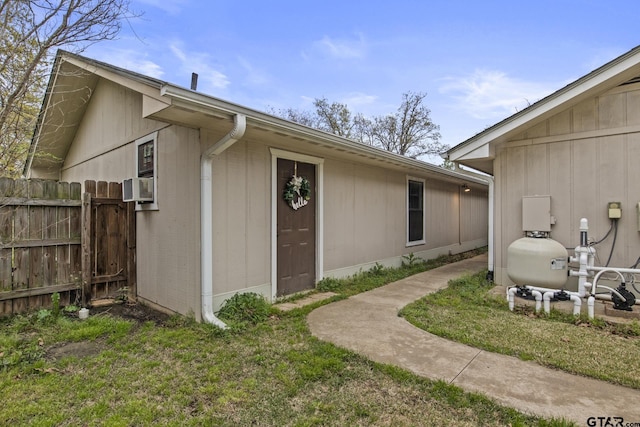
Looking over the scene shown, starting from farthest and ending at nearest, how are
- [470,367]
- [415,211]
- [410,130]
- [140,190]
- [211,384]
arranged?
[410,130]
[415,211]
[140,190]
[470,367]
[211,384]

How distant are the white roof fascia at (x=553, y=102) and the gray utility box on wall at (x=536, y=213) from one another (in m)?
0.99

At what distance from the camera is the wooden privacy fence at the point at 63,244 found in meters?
3.94

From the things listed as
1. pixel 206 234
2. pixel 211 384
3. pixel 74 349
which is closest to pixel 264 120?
pixel 206 234

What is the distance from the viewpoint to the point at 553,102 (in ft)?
14.9

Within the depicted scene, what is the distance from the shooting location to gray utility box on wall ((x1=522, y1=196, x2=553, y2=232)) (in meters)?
4.83

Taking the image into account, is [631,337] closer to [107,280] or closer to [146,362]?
[146,362]

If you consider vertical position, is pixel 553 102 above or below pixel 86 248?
above

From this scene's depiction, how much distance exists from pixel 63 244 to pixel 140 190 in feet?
4.05

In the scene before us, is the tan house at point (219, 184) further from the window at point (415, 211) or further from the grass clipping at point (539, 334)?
the grass clipping at point (539, 334)

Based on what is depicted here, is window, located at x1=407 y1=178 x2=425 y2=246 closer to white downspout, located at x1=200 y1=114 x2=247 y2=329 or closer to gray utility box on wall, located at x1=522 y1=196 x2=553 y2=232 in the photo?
gray utility box on wall, located at x1=522 y1=196 x2=553 y2=232

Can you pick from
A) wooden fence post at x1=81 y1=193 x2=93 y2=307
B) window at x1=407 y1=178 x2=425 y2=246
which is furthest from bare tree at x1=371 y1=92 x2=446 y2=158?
wooden fence post at x1=81 y1=193 x2=93 y2=307

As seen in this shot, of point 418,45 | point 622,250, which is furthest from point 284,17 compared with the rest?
point 622,250

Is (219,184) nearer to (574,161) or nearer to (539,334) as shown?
(539,334)

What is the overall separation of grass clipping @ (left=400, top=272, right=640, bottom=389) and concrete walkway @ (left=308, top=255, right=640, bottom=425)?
0.43ft
